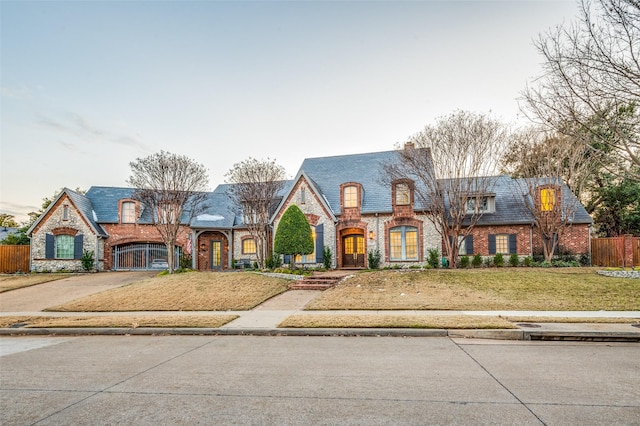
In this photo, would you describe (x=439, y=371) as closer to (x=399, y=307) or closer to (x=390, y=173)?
(x=399, y=307)

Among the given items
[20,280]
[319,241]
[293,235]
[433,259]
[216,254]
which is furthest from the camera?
[216,254]

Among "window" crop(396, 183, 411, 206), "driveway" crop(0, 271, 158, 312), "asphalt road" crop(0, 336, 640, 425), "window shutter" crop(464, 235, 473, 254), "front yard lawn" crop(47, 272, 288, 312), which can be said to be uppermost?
"window" crop(396, 183, 411, 206)

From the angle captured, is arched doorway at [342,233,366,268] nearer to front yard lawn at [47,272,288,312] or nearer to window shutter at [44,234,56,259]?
front yard lawn at [47,272,288,312]

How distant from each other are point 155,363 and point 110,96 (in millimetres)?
14771

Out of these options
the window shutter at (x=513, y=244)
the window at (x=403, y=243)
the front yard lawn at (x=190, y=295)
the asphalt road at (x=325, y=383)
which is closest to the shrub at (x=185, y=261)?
the front yard lawn at (x=190, y=295)

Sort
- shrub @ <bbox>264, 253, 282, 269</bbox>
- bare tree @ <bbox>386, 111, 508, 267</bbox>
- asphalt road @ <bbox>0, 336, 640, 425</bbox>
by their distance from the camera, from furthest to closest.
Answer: shrub @ <bbox>264, 253, 282, 269</bbox> < bare tree @ <bbox>386, 111, 508, 267</bbox> < asphalt road @ <bbox>0, 336, 640, 425</bbox>

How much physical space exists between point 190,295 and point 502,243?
17.6 m

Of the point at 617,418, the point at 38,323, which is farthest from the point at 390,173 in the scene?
the point at 617,418

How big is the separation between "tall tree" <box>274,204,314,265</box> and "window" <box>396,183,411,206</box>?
597cm

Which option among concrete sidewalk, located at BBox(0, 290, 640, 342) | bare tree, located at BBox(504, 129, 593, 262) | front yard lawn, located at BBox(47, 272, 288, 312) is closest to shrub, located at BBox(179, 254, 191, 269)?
front yard lawn, located at BBox(47, 272, 288, 312)

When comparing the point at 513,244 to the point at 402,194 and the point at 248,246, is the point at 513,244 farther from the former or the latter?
the point at 248,246

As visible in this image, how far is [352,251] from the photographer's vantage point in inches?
974

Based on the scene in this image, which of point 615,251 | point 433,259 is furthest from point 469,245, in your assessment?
point 615,251

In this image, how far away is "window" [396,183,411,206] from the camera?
77.5 feet
